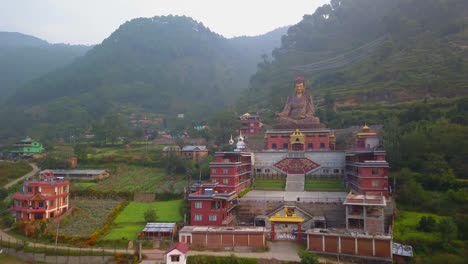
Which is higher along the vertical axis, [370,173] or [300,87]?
[300,87]

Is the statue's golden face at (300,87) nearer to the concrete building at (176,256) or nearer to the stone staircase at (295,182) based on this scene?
the stone staircase at (295,182)

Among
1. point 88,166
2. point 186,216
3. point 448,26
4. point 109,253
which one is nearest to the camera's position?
point 109,253

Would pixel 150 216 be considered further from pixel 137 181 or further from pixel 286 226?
pixel 137 181

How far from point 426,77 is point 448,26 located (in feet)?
60.0

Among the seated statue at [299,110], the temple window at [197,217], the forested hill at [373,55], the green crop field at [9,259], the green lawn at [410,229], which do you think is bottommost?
the green crop field at [9,259]

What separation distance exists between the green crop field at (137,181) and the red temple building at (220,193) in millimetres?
5240

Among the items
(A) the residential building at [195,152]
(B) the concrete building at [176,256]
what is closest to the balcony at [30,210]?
(B) the concrete building at [176,256]

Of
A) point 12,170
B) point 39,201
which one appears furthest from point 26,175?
point 39,201

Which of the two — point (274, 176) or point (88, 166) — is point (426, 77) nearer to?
point (274, 176)

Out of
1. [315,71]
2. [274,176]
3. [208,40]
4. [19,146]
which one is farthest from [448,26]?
[208,40]

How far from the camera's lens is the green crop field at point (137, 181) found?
1487 inches

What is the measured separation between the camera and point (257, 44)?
171625mm

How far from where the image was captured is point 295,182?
37469 millimetres

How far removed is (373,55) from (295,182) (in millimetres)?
47650
